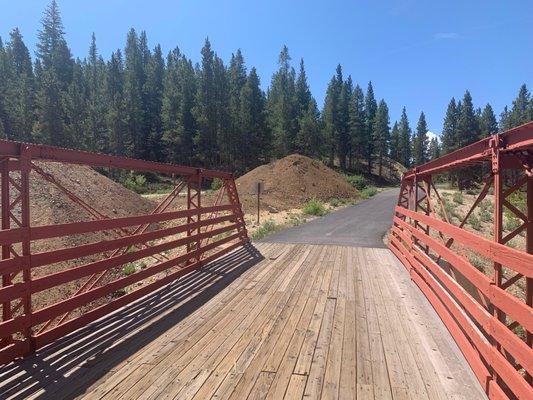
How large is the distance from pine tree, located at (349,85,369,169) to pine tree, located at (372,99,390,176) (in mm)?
3299

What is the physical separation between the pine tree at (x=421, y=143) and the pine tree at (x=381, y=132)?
26.4 metres

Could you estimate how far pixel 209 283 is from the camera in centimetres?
736

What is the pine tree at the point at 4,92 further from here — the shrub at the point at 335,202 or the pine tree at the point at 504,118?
the pine tree at the point at 504,118

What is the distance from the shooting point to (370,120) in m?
99.4

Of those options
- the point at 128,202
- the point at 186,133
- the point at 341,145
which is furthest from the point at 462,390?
the point at 341,145

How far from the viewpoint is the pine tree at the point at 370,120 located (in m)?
93.8

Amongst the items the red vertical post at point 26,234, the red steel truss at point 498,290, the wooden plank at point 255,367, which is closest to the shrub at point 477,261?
the red steel truss at point 498,290

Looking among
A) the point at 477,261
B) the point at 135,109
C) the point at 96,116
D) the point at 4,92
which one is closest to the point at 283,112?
the point at 135,109

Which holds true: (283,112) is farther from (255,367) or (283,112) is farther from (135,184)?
(255,367)

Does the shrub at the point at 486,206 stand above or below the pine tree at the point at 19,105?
below

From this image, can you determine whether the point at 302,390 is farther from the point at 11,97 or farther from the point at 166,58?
the point at 166,58

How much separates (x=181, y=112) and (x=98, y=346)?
69684 millimetres

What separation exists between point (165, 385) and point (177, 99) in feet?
245

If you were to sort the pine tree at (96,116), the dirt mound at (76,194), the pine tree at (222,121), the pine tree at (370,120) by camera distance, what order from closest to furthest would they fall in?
the dirt mound at (76,194) → the pine tree at (96,116) → the pine tree at (222,121) → the pine tree at (370,120)
